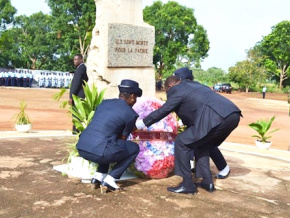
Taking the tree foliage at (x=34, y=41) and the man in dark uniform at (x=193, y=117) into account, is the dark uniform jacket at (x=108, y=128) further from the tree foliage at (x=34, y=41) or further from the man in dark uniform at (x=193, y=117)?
the tree foliage at (x=34, y=41)

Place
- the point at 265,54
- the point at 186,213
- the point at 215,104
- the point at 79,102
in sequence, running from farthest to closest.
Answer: the point at 265,54
the point at 79,102
the point at 215,104
the point at 186,213

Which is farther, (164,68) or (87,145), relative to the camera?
(164,68)

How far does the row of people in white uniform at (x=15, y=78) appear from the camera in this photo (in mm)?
34875

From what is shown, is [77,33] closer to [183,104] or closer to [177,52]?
[177,52]

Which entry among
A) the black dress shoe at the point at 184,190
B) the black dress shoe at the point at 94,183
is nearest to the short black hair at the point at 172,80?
the black dress shoe at the point at 184,190

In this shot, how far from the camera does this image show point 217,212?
13.8 ft

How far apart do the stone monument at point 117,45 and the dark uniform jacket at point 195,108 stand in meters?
1.64

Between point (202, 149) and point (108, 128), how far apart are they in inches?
53.4

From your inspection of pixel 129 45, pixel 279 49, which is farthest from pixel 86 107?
pixel 279 49

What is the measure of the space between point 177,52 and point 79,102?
138ft

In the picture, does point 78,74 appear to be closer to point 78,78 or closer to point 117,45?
point 78,78

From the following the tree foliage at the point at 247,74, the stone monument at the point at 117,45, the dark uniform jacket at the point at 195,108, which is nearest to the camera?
the dark uniform jacket at the point at 195,108

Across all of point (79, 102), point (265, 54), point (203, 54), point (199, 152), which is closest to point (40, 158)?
point (79, 102)

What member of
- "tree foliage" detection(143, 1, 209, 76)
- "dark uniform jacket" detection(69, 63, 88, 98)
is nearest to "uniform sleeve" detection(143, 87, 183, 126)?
"dark uniform jacket" detection(69, 63, 88, 98)
